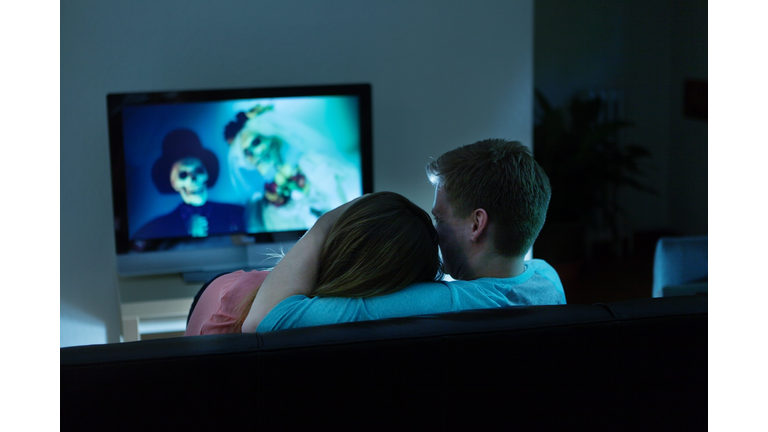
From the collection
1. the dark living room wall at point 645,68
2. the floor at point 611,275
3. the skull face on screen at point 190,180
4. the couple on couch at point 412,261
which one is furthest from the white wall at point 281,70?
the dark living room wall at point 645,68

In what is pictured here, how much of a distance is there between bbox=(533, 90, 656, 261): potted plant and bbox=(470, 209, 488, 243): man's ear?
9.16 ft

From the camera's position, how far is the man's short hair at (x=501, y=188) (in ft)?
3.87

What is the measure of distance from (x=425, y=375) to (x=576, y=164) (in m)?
3.47

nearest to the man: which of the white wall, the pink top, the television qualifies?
the pink top

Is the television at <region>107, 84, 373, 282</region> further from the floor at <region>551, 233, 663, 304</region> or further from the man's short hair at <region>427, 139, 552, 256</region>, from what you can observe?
the floor at <region>551, 233, 663, 304</region>

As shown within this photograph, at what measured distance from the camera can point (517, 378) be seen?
0.90 meters

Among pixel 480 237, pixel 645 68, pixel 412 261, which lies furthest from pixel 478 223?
pixel 645 68

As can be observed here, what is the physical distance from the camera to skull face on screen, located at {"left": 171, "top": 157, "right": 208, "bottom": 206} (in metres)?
2.48

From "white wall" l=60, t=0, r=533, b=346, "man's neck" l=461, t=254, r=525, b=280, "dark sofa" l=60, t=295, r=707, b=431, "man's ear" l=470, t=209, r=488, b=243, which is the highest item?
"white wall" l=60, t=0, r=533, b=346

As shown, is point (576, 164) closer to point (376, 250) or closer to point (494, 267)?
point (494, 267)

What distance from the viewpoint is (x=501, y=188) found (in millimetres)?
1182
